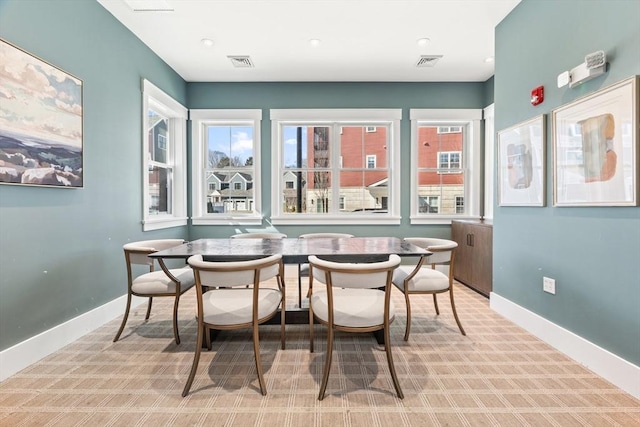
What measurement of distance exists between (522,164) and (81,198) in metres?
4.05

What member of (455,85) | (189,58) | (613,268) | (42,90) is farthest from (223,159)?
(613,268)

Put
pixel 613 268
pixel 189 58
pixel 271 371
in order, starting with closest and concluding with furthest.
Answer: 1. pixel 613 268
2. pixel 271 371
3. pixel 189 58

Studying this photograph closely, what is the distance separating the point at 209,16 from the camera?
3045mm

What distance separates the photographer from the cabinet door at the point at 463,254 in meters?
4.06

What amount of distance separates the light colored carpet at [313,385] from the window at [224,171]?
2416mm

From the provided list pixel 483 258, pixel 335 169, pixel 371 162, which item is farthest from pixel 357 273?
pixel 371 162

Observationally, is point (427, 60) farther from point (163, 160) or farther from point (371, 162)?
point (163, 160)

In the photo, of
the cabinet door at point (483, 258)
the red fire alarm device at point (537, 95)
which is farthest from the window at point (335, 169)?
the red fire alarm device at point (537, 95)

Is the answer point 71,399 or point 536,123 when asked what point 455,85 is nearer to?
point 536,123

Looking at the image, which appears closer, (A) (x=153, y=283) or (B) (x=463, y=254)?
(A) (x=153, y=283)

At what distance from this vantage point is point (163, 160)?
174 inches

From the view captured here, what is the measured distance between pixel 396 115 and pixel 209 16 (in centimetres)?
284

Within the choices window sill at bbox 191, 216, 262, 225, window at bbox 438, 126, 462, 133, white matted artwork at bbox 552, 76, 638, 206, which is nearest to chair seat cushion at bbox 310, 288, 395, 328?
white matted artwork at bbox 552, 76, 638, 206

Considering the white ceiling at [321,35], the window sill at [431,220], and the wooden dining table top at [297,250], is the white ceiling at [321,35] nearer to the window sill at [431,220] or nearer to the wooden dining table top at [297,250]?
the window sill at [431,220]
